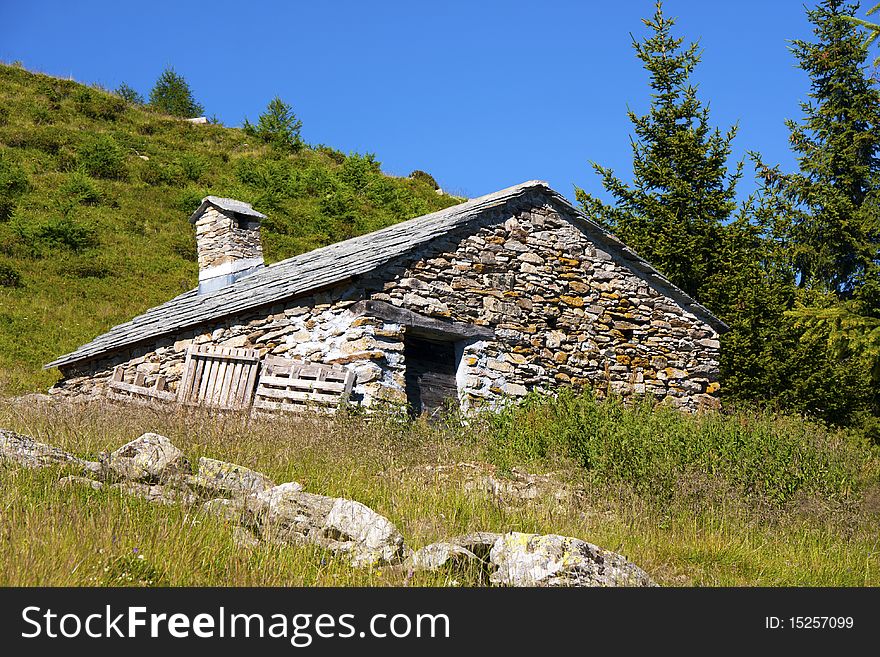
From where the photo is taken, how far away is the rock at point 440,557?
5.19 metres

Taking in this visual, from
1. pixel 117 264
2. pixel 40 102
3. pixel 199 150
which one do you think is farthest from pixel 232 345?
pixel 40 102

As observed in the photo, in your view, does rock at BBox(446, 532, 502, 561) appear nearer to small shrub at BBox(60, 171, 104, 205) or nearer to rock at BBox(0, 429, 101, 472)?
rock at BBox(0, 429, 101, 472)

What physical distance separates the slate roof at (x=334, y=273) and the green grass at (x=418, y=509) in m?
2.71

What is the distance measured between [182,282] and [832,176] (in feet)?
55.1

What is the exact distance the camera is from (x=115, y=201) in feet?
88.8

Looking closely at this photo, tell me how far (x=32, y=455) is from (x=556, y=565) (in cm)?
398

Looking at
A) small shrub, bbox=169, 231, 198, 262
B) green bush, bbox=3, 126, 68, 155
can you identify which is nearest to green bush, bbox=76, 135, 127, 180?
green bush, bbox=3, 126, 68, 155

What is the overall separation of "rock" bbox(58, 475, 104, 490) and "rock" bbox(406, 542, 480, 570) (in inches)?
93.7

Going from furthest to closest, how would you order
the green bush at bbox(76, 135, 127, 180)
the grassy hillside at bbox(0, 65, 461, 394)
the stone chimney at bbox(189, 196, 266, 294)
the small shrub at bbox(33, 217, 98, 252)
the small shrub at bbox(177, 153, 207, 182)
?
the small shrub at bbox(177, 153, 207, 182), the green bush at bbox(76, 135, 127, 180), the small shrub at bbox(33, 217, 98, 252), the grassy hillside at bbox(0, 65, 461, 394), the stone chimney at bbox(189, 196, 266, 294)

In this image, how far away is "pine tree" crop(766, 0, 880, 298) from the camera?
18375mm

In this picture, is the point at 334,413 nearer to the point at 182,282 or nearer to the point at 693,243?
the point at 693,243

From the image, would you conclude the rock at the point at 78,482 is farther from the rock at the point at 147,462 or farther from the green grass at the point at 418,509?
the rock at the point at 147,462

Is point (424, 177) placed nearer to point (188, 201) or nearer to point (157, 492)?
point (188, 201)

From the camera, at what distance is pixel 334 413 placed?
1066 centimetres
